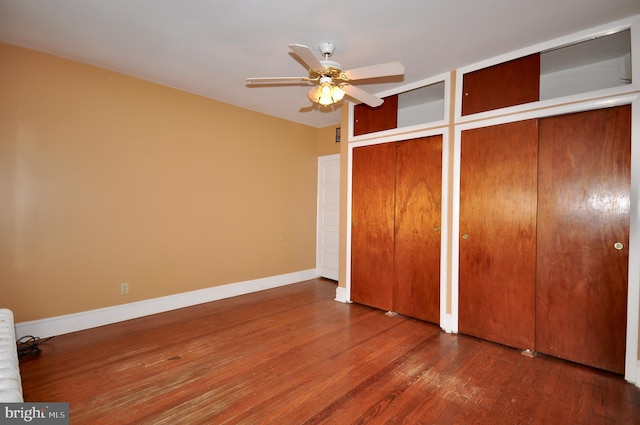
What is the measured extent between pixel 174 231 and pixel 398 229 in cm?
275

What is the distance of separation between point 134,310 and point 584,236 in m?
4.47

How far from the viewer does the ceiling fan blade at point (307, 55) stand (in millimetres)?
1922

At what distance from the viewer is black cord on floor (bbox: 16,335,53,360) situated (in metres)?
2.59

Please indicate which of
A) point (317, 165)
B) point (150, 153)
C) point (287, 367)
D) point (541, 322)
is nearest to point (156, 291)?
point (150, 153)

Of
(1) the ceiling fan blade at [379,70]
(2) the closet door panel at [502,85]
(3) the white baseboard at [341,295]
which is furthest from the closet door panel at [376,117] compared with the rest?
(3) the white baseboard at [341,295]

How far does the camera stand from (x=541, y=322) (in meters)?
2.71

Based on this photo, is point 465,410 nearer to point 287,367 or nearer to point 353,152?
point 287,367

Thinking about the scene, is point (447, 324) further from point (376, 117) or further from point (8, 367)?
point (8, 367)

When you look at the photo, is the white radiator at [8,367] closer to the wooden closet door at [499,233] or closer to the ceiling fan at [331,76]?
the ceiling fan at [331,76]

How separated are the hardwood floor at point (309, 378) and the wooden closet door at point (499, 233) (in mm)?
239

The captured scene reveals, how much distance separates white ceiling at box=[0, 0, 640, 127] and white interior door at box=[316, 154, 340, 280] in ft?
7.51

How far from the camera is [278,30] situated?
249 centimetres

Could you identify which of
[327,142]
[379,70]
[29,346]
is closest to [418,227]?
[379,70]
